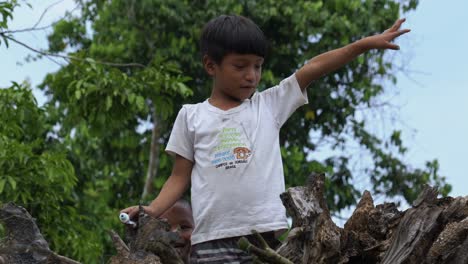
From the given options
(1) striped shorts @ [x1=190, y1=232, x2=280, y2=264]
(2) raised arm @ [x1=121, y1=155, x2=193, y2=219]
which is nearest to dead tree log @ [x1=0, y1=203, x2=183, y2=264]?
(1) striped shorts @ [x1=190, y1=232, x2=280, y2=264]

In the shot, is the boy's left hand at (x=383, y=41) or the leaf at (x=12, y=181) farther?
the leaf at (x=12, y=181)

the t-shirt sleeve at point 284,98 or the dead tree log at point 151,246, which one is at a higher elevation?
the t-shirt sleeve at point 284,98

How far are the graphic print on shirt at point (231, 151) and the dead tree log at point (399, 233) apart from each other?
0.74 meters

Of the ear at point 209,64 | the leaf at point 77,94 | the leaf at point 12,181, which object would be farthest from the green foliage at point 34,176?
the ear at point 209,64

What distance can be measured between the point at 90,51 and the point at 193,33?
1.57m

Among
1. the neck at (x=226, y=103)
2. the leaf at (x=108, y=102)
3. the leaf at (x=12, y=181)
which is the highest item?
the leaf at (x=108, y=102)

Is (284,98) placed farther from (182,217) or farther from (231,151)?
(182,217)

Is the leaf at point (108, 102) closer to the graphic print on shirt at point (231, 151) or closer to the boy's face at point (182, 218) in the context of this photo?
the boy's face at point (182, 218)

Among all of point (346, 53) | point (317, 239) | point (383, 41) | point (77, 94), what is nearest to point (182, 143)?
point (346, 53)

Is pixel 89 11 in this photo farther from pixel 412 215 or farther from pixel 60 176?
pixel 412 215

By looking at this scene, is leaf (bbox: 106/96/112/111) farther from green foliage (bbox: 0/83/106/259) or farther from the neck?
the neck

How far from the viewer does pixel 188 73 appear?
512 inches

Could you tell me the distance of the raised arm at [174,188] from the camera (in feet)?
11.4

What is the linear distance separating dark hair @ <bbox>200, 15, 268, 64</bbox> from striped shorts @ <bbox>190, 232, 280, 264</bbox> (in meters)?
0.64
